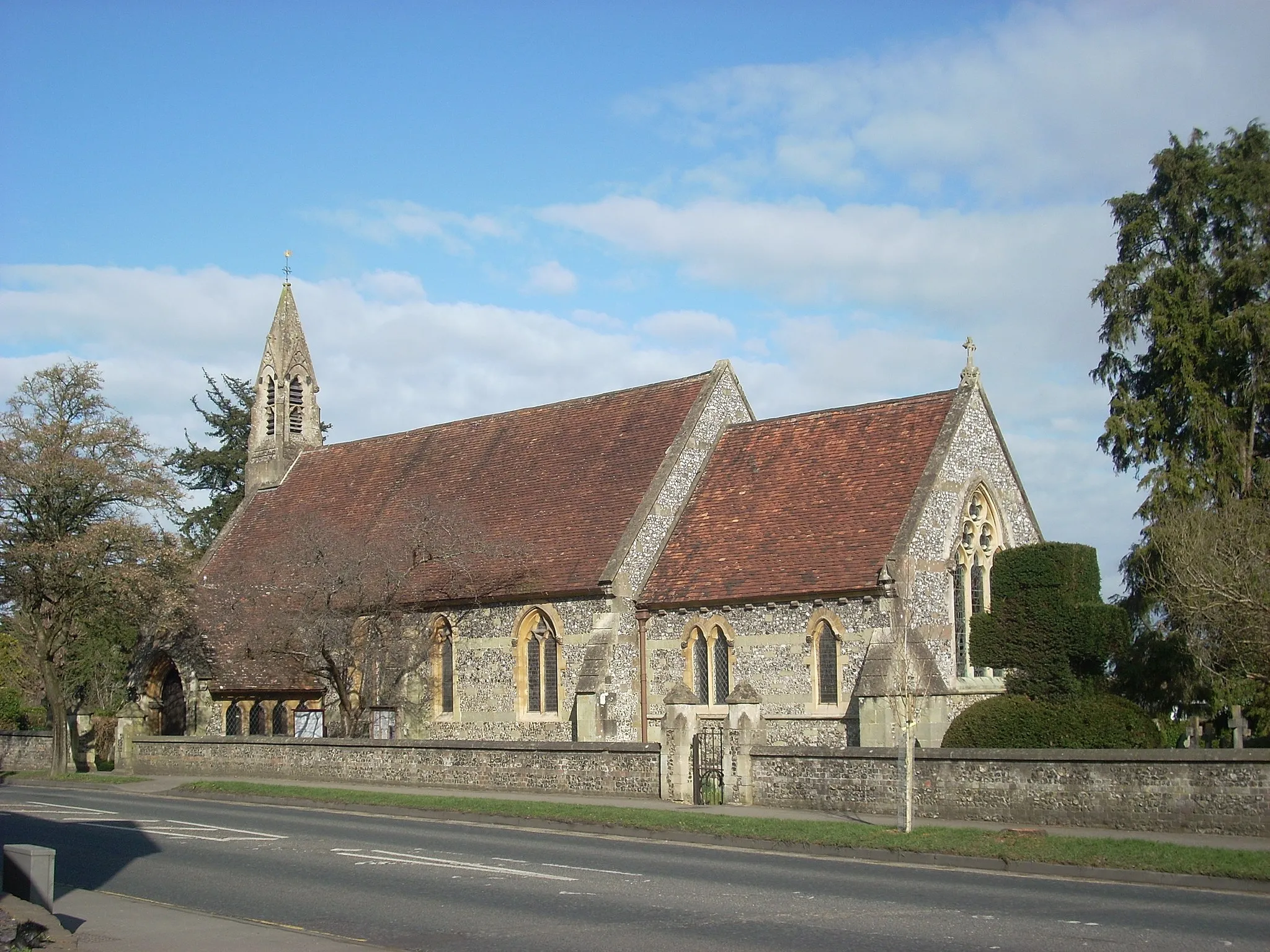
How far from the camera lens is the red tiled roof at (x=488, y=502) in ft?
104

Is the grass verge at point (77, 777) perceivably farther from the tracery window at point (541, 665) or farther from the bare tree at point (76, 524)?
the tracery window at point (541, 665)

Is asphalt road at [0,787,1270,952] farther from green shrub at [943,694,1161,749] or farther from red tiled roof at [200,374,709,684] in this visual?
red tiled roof at [200,374,709,684]

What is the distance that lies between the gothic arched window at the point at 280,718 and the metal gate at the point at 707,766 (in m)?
16.9

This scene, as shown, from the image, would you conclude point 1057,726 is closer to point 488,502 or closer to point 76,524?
point 488,502

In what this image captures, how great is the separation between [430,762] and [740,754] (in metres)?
7.86

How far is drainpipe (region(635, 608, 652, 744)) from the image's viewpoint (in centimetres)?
2994

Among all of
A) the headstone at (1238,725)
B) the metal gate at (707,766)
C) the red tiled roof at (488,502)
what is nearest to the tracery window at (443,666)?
the red tiled roof at (488,502)

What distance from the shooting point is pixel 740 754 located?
23.3 m

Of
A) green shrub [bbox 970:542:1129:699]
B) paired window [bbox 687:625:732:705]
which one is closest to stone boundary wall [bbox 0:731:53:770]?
paired window [bbox 687:625:732:705]

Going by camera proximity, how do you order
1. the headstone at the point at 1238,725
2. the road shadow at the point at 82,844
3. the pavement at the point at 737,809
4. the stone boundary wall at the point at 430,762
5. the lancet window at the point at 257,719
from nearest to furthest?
the road shadow at the point at 82,844 → the pavement at the point at 737,809 → the stone boundary wall at the point at 430,762 → the headstone at the point at 1238,725 → the lancet window at the point at 257,719

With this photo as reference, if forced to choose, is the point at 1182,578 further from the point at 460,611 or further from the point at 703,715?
the point at 460,611

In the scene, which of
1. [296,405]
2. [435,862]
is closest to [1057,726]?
[435,862]

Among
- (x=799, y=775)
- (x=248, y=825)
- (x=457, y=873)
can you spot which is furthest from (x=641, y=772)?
(x=457, y=873)

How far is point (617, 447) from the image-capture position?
34312 millimetres
